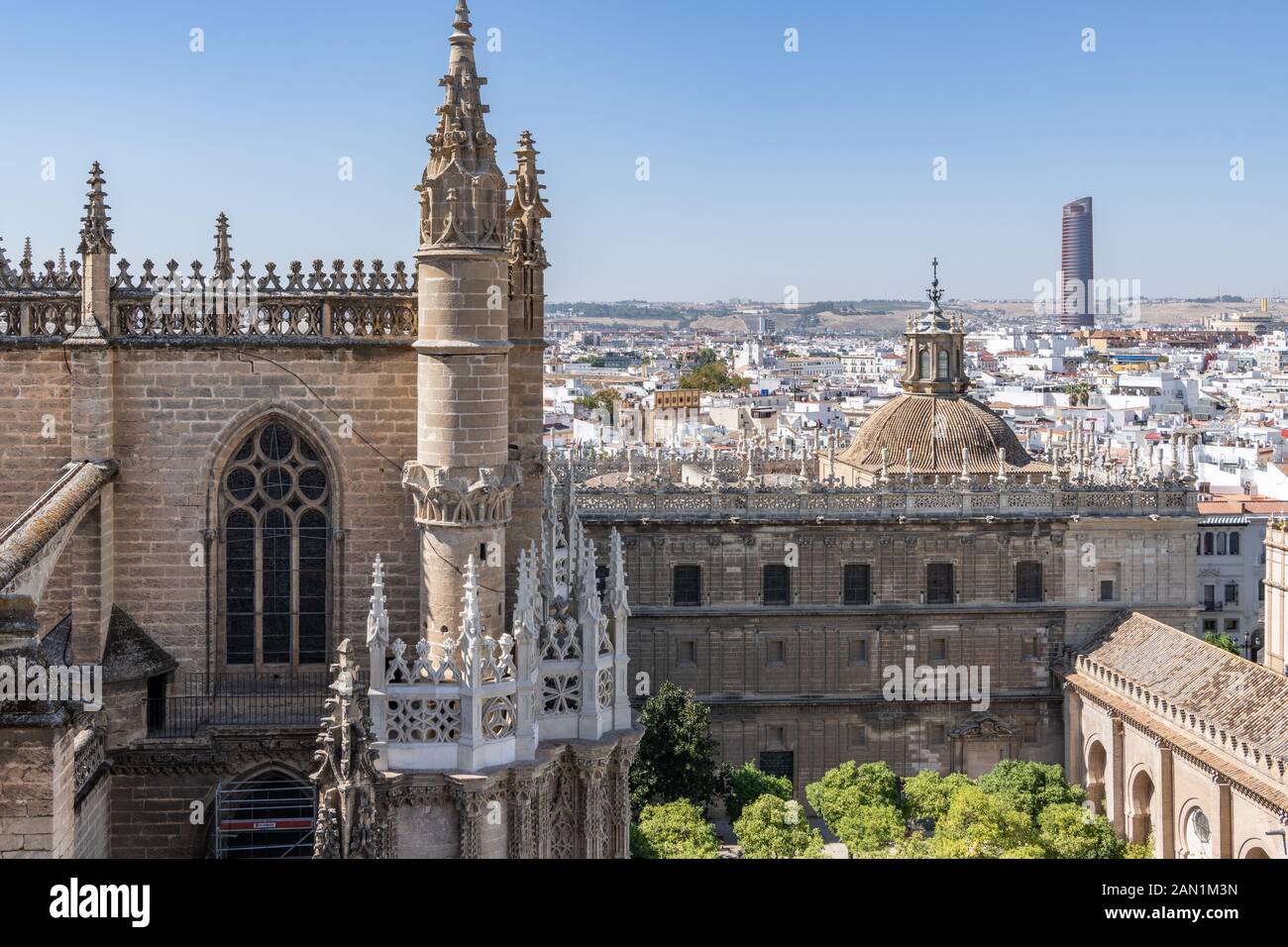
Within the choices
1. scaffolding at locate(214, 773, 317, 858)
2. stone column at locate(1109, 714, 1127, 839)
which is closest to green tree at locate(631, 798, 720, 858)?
stone column at locate(1109, 714, 1127, 839)

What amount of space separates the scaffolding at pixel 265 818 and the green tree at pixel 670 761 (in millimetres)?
23440

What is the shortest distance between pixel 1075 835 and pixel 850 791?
6166 mm

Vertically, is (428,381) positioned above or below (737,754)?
above

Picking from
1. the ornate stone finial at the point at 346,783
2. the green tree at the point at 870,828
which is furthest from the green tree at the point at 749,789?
the ornate stone finial at the point at 346,783

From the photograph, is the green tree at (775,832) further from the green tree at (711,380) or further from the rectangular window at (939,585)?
the green tree at (711,380)

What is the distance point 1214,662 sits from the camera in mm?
39750

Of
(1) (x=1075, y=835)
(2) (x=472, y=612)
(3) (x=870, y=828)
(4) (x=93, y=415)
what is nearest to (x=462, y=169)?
(2) (x=472, y=612)

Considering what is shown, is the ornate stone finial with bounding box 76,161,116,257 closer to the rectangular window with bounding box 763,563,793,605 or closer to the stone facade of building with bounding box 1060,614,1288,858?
the stone facade of building with bounding box 1060,614,1288,858

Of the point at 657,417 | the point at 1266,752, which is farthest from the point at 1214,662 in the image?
→ the point at 657,417

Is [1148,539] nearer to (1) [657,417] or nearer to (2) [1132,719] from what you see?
(2) [1132,719]

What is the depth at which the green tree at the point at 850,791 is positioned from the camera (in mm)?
38594

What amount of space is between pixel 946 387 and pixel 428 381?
41168mm

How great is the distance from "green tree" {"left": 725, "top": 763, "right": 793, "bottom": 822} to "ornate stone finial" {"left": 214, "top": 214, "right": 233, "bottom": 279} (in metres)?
25.9

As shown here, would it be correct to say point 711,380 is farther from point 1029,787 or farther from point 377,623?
point 377,623
